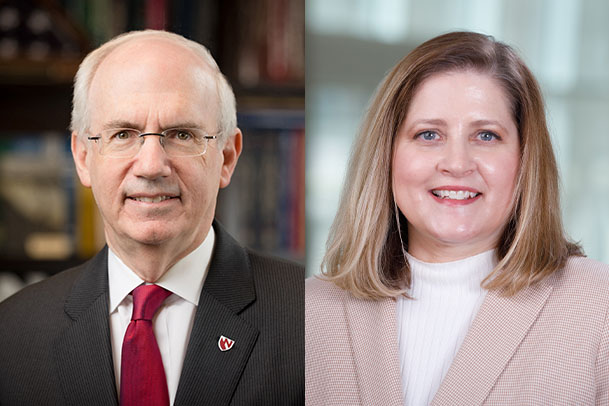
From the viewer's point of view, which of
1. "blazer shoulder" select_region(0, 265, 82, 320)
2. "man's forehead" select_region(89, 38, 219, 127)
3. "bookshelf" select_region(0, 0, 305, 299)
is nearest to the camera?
"man's forehead" select_region(89, 38, 219, 127)

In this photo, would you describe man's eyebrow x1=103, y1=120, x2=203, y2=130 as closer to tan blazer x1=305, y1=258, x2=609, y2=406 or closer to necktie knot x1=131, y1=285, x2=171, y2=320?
necktie knot x1=131, y1=285, x2=171, y2=320

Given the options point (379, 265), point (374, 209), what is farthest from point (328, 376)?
point (374, 209)

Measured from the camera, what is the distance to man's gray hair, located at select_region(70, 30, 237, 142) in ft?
3.33

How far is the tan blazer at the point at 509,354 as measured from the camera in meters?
1.17

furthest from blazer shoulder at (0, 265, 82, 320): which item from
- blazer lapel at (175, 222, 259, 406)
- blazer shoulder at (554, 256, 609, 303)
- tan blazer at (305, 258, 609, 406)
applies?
blazer shoulder at (554, 256, 609, 303)

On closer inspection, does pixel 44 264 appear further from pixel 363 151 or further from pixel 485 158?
pixel 485 158

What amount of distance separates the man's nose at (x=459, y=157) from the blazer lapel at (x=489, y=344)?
→ 259 millimetres

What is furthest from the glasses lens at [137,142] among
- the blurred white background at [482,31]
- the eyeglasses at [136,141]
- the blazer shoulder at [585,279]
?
the blazer shoulder at [585,279]

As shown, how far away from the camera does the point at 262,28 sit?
5.30ft

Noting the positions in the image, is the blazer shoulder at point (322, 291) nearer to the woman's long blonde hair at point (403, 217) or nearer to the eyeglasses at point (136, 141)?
the woman's long blonde hair at point (403, 217)

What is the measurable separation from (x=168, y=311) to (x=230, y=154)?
0.29m

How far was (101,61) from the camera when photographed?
101 cm

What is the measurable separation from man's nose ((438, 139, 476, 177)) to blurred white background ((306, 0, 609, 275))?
24cm

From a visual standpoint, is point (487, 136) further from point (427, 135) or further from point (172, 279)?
point (172, 279)
